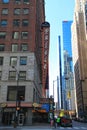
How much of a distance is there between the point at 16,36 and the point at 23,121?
68.8ft

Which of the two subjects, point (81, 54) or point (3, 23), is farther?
point (81, 54)

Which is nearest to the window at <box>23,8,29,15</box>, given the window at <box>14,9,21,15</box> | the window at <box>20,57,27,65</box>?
the window at <box>14,9,21,15</box>

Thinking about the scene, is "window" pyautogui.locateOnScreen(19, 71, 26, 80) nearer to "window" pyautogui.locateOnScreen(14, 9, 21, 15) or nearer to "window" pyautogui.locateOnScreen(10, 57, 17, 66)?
"window" pyautogui.locateOnScreen(10, 57, 17, 66)

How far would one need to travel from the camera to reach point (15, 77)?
168 ft

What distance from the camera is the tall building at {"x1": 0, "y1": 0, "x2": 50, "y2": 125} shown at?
48.9 metres

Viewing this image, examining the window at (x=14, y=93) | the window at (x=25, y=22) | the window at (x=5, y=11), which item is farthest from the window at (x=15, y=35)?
the window at (x=14, y=93)

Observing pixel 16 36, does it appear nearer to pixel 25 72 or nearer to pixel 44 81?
pixel 25 72

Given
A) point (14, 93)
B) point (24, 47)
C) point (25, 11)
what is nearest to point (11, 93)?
point (14, 93)

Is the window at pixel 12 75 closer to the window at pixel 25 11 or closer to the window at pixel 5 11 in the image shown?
the window at pixel 25 11

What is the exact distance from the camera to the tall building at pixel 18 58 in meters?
48.9

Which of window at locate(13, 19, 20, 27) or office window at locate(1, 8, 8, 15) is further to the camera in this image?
office window at locate(1, 8, 8, 15)

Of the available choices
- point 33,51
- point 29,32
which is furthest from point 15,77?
point 29,32

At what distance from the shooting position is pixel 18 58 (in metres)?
53.1

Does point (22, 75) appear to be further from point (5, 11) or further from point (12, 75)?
point (5, 11)
